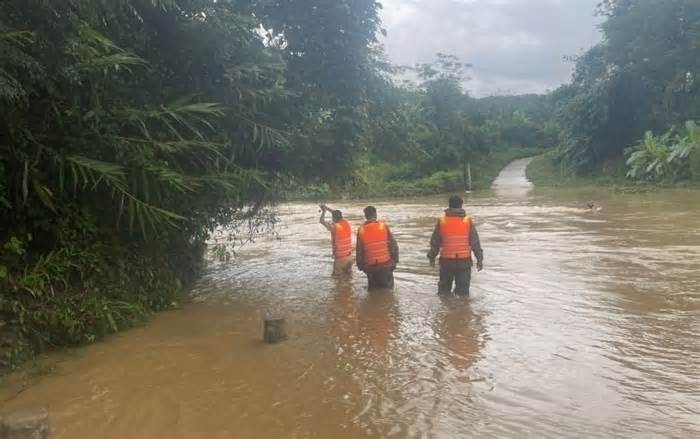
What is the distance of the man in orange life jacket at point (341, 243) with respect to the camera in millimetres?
11445

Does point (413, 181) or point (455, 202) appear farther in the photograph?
point (413, 181)

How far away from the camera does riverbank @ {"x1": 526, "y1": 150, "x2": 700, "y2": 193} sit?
1280 inches

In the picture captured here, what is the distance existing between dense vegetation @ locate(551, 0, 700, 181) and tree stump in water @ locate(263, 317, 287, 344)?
108 feet

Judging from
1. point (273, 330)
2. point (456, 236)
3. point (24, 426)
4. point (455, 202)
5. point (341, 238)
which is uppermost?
point (455, 202)

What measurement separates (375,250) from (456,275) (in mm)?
1334

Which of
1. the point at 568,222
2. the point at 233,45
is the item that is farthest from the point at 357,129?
the point at 568,222

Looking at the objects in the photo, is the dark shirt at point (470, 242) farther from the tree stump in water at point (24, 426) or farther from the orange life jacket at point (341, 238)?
the tree stump in water at point (24, 426)

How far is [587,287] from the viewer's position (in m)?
10.1

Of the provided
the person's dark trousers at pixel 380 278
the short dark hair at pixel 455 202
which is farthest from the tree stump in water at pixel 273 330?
the short dark hair at pixel 455 202

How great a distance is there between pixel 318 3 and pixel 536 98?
311 feet

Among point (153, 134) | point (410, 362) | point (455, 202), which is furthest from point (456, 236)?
point (153, 134)

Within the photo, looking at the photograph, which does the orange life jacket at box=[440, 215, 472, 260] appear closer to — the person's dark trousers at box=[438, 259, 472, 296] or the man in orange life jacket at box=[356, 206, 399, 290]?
the person's dark trousers at box=[438, 259, 472, 296]

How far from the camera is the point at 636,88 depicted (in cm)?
4228

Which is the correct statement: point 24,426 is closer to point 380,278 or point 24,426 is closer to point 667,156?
point 380,278
